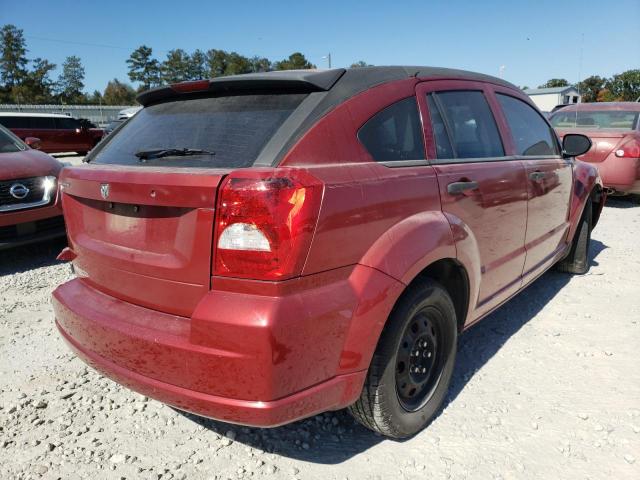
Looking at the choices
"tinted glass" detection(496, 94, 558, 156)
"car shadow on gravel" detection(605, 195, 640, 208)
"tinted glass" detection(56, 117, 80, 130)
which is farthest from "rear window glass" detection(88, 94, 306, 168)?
"tinted glass" detection(56, 117, 80, 130)

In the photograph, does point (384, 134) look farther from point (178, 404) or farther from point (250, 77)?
point (178, 404)

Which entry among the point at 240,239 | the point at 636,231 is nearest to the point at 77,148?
the point at 636,231

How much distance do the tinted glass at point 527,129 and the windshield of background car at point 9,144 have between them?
536cm

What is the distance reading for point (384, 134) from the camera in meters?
2.20

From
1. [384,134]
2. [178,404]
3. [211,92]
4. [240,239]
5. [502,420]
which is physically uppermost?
[211,92]

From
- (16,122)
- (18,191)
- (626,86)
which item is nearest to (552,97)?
(626,86)

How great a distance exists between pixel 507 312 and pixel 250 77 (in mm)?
2883

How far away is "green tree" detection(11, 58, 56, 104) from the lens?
57.4m

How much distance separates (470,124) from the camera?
2.85 metres

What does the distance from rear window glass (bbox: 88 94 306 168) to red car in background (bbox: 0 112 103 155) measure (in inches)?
719

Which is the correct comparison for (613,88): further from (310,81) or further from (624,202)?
(310,81)

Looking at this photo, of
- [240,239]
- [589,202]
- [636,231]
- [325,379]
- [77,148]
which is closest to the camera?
[240,239]

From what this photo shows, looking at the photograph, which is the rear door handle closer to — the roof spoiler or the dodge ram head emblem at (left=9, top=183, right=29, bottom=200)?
the roof spoiler

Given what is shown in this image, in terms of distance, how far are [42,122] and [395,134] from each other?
66.9ft
